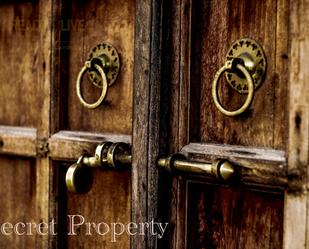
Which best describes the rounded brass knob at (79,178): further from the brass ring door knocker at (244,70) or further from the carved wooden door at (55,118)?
the brass ring door knocker at (244,70)

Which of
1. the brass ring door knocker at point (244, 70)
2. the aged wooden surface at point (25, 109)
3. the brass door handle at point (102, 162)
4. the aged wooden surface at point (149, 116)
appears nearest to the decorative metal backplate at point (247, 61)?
the brass ring door knocker at point (244, 70)

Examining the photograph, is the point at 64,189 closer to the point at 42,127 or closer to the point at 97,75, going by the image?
the point at 42,127

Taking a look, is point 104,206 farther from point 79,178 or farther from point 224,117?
point 224,117

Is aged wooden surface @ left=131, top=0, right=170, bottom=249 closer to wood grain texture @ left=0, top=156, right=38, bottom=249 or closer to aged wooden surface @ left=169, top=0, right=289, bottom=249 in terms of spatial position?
aged wooden surface @ left=169, top=0, right=289, bottom=249

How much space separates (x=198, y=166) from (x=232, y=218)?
0.10m

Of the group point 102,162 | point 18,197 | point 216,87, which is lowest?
point 18,197

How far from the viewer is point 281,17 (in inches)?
30.4

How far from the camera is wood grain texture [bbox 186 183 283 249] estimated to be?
0.79 metres

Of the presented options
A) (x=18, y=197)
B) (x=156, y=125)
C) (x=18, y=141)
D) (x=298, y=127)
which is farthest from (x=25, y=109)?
(x=298, y=127)

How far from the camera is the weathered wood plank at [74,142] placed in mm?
996

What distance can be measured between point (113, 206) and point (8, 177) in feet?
1.06

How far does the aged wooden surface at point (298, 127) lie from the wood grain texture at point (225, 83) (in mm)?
40

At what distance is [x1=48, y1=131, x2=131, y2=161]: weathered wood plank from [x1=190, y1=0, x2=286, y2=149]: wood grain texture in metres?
0.17

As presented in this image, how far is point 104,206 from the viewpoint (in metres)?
1.03
